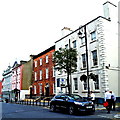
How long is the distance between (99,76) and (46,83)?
14871 mm

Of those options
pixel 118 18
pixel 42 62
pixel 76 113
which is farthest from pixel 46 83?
pixel 76 113

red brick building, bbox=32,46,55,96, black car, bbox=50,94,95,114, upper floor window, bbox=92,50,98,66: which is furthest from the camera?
red brick building, bbox=32,46,55,96

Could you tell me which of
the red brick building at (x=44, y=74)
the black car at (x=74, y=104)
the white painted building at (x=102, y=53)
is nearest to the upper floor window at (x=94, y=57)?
the white painted building at (x=102, y=53)

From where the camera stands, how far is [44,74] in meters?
34.2

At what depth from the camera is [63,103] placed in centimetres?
1348

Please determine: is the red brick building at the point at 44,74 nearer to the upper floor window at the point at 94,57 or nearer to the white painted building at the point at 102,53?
the white painted building at the point at 102,53

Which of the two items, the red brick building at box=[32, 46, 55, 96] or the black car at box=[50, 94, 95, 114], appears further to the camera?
the red brick building at box=[32, 46, 55, 96]

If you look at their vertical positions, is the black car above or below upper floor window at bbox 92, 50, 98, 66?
below

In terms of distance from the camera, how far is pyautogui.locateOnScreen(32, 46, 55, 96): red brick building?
104ft

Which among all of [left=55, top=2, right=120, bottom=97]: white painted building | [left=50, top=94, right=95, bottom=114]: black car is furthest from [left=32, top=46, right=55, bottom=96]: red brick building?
[left=50, top=94, right=95, bottom=114]: black car

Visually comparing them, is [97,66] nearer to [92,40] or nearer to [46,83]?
[92,40]

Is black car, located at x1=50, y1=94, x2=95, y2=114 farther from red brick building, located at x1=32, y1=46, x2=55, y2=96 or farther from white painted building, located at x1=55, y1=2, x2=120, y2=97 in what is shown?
red brick building, located at x1=32, y1=46, x2=55, y2=96

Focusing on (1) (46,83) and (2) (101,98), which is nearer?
(2) (101,98)

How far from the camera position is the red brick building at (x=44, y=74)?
31719mm
